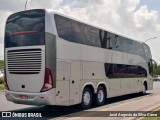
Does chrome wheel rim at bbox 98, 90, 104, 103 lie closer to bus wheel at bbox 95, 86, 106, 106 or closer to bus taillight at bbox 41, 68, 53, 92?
bus wheel at bbox 95, 86, 106, 106

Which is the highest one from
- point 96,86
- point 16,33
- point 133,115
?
point 16,33

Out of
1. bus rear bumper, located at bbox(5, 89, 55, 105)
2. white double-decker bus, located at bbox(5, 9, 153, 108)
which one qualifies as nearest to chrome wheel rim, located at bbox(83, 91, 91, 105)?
white double-decker bus, located at bbox(5, 9, 153, 108)

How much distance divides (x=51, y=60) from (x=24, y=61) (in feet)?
3.47

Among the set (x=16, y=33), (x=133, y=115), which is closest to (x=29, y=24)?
(x=16, y=33)

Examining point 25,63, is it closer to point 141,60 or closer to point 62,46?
point 62,46

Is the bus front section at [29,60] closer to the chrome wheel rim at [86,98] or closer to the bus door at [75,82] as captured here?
the bus door at [75,82]

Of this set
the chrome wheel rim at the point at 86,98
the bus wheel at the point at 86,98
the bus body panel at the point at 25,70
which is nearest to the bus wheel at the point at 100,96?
the bus wheel at the point at 86,98

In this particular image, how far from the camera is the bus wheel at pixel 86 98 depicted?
14.7 meters

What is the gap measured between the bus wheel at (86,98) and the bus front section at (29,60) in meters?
2.70

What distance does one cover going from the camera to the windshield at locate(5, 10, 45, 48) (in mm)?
12492

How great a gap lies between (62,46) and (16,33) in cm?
180

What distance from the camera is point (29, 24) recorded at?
1282cm

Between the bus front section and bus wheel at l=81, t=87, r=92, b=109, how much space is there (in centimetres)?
270

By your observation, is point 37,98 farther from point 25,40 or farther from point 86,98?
point 86,98
